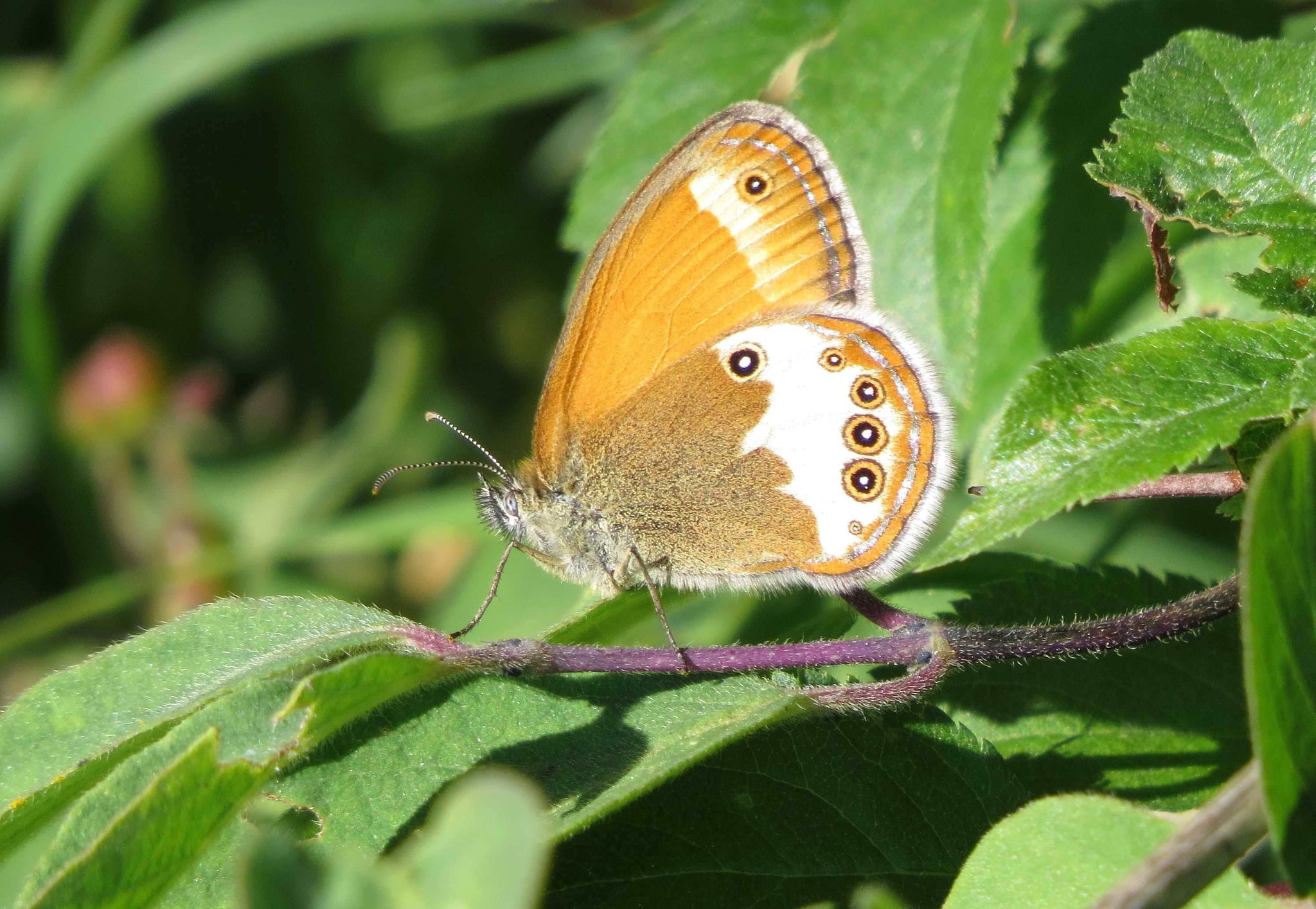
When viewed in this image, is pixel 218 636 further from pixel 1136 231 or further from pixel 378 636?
pixel 1136 231

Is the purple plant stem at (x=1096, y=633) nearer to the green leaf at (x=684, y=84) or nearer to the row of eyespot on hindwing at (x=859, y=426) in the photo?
the row of eyespot on hindwing at (x=859, y=426)

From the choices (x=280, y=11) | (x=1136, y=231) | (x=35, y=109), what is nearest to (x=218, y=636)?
(x=1136, y=231)

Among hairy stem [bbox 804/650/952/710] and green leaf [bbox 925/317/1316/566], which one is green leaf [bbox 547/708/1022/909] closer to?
hairy stem [bbox 804/650/952/710]

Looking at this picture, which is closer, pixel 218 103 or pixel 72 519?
pixel 72 519

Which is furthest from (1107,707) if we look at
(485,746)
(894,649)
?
(485,746)

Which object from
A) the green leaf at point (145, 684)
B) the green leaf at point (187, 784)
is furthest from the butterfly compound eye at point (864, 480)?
the green leaf at point (187, 784)
